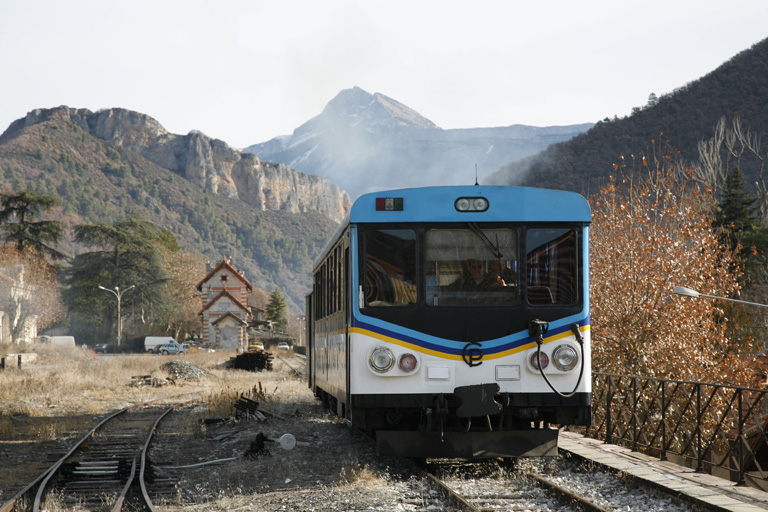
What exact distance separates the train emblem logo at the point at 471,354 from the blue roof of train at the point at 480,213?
4.69 ft

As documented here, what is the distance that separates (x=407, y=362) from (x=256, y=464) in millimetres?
3283

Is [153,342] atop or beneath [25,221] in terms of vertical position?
beneath

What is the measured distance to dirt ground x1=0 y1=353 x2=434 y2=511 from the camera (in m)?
8.45

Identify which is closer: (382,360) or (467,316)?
(382,360)

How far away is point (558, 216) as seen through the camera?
30.3ft

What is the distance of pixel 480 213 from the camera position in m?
9.17

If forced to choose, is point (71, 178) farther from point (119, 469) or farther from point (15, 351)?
point (119, 469)

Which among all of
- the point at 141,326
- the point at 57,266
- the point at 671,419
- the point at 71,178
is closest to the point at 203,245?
the point at 71,178

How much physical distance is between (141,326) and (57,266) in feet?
57.2

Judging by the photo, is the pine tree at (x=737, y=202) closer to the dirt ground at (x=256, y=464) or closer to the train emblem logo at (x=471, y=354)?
the dirt ground at (x=256, y=464)

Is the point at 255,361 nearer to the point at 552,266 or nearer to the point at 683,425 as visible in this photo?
the point at 683,425

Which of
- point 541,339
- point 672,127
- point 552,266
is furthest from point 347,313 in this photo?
point 672,127

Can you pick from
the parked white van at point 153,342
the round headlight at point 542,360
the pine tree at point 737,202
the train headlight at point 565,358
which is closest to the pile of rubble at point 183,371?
the round headlight at point 542,360

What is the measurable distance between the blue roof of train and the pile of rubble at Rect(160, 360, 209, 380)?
27436 mm
